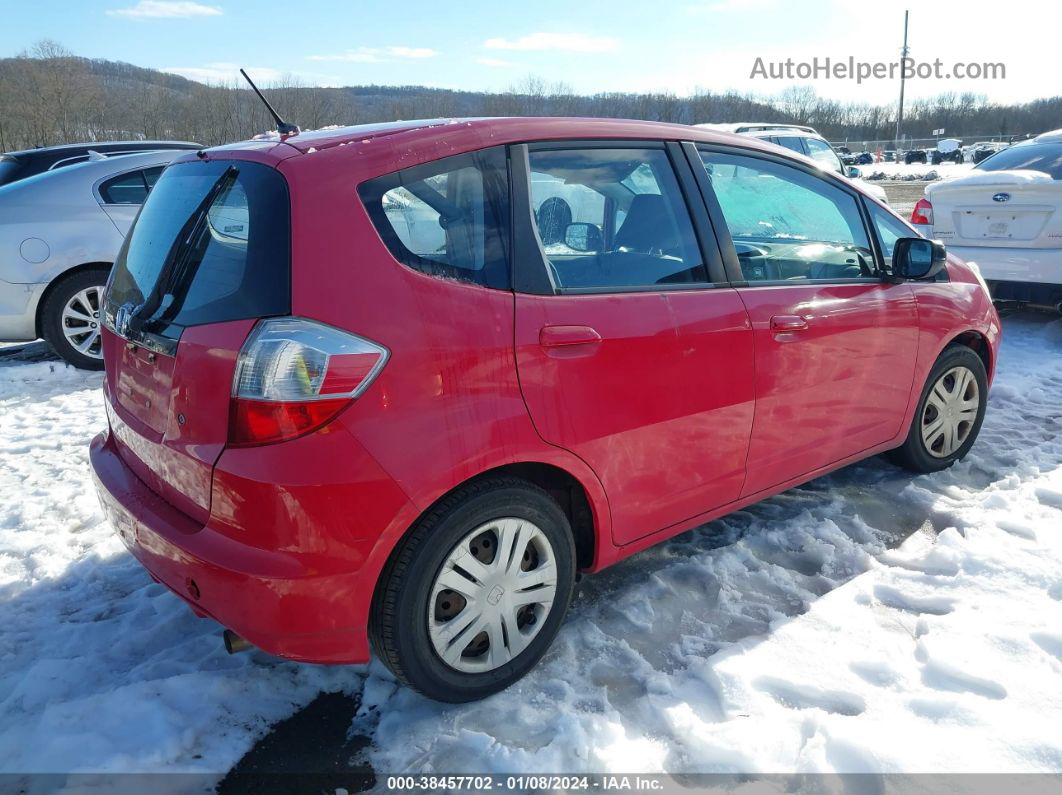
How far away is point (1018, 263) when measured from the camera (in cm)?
638

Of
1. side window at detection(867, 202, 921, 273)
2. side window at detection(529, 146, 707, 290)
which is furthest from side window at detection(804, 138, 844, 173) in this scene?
side window at detection(529, 146, 707, 290)

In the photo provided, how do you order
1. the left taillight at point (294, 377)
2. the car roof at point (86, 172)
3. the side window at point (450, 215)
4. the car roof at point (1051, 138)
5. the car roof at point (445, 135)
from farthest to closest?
the car roof at point (1051, 138), the car roof at point (86, 172), the car roof at point (445, 135), the side window at point (450, 215), the left taillight at point (294, 377)

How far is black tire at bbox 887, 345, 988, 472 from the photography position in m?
3.89

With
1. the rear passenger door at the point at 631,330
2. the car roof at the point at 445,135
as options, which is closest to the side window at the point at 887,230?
the rear passenger door at the point at 631,330

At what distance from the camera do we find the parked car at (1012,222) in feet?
20.5

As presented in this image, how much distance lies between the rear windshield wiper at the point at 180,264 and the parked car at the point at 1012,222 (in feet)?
20.6

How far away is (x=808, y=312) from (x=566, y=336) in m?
1.24

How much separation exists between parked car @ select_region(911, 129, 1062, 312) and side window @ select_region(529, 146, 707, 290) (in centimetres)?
490

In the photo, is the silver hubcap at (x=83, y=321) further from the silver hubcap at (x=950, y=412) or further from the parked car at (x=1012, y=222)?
the parked car at (x=1012, y=222)

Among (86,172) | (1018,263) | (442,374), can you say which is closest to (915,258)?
(442,374)

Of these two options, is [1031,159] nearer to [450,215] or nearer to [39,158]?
[450,215]

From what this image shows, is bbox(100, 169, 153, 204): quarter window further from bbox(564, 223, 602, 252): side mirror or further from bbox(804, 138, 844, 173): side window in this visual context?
bbox(804, 138, 844, 173): side window

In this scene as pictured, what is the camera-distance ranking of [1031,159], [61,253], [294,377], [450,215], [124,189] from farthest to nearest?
[1031,159] → [124,189] → [61,253] → [450,215] → [294,377]

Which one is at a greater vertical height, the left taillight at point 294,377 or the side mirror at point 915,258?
the side mirror at point 915,258
